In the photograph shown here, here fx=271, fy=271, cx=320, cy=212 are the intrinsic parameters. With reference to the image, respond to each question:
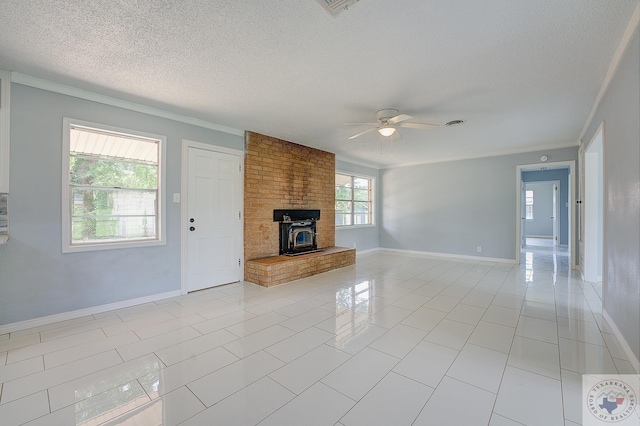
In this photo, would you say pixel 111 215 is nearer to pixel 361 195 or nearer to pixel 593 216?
pixel 361 195

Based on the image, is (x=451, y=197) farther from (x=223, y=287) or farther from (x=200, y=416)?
(x=200, y=416)

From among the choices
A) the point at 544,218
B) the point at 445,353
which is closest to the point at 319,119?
the point at 445,353

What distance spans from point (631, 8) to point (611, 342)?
102 inches

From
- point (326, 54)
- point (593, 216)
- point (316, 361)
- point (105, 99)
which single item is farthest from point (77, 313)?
point (593, 216)

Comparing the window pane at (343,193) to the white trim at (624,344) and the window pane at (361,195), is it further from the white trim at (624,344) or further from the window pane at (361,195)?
the white trim at (624,344)

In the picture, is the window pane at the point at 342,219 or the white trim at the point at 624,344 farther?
the window pane at the point at 342,219

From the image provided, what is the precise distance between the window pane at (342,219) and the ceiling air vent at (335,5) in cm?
522

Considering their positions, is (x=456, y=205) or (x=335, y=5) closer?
(x=335, y=5)

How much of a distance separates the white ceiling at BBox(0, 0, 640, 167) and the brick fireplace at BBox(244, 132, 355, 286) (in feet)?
3.71

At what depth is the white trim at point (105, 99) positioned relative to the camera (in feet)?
8.79

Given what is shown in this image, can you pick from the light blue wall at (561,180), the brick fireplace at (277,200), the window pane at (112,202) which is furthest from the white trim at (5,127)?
the light blue wall at (561,180)

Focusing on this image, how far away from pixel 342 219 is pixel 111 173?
484 cm

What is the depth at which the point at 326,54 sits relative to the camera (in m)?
2.31

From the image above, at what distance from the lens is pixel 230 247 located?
4.40m
